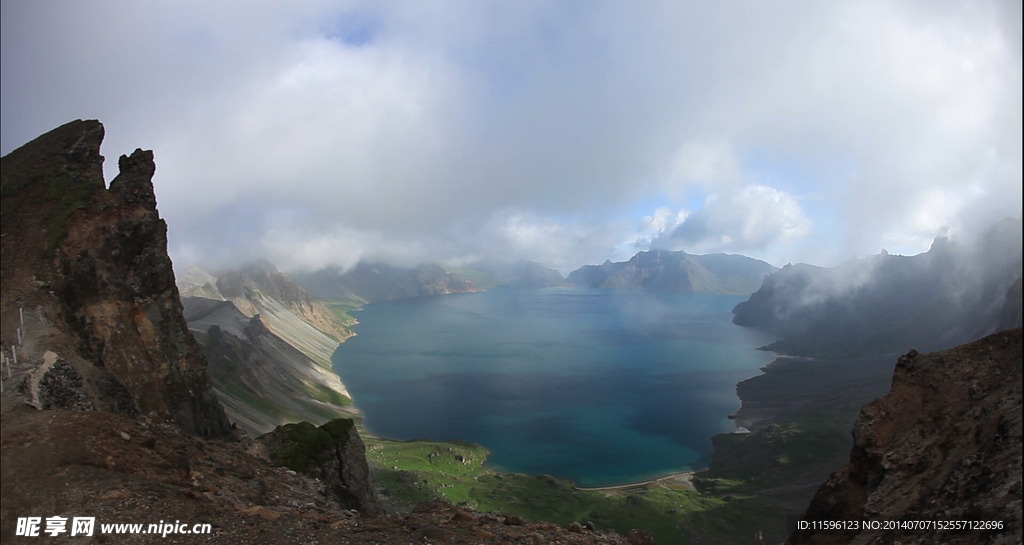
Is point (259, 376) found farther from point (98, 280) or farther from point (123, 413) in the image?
point (123, 413)

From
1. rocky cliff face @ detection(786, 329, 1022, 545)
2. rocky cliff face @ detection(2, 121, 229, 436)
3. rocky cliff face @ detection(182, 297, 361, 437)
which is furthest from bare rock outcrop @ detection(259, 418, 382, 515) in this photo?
rocky cliff face @ detection(182, 297, 361, 437)

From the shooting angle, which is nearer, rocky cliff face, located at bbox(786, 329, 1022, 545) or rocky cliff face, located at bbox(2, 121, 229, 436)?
rocky cliff face, located at bbox(786, 329, 1022, 545)

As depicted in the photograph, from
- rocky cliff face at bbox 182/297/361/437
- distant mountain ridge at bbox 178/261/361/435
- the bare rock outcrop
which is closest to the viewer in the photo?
the bare rock outcrop

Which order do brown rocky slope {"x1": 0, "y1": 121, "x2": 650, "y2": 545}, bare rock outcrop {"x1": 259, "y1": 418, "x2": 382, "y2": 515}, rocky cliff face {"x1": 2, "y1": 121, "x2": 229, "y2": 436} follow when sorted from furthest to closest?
bare rock outcrop {"x1": 259, "y1": 418, "x2": 382, "y2": 515}, rocky cliff face {"x1": 2, "y1": 121, "x2": 229, "y2": 436}, brown rocky slope {"x1": 0, "y1": 121, "x2": 650, "y2": 545}

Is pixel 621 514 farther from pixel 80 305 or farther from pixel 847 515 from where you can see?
pixel 80 305

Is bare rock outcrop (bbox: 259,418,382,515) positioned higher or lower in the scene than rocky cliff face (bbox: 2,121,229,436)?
lower

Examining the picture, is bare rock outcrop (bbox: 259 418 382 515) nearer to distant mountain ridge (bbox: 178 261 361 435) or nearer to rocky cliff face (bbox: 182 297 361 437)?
rocky cliff face (bbox: 182 297 361 437)

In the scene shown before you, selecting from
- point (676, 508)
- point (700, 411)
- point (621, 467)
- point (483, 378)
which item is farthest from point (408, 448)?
point (700, 411)
